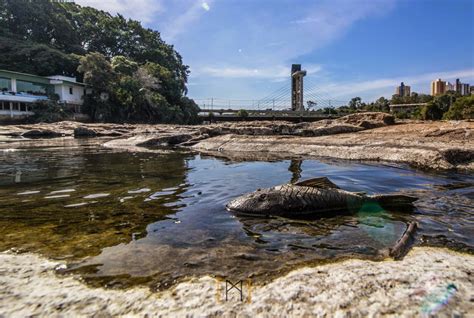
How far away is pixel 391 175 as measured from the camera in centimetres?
813

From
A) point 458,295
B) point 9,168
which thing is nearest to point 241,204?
point 458,295

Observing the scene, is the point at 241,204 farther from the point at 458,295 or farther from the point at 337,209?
the point at 458,295

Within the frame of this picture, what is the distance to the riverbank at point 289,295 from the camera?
2.38 meters

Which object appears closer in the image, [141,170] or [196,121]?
[141,170]

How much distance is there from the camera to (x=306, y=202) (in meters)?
5.05

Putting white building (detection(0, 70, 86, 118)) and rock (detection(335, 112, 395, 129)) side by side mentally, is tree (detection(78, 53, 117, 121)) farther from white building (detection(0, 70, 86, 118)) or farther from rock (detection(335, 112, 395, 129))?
rock (detection(335, 112, 395, 129))

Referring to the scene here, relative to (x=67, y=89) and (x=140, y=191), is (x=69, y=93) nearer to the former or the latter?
(x=67, y=89)

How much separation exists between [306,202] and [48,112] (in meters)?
49.6

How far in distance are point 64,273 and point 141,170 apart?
267 inches

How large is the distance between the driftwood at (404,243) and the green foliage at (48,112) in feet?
159

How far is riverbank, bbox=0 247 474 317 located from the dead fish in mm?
1915

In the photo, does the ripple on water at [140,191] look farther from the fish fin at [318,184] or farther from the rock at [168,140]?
the rock at [168,140]

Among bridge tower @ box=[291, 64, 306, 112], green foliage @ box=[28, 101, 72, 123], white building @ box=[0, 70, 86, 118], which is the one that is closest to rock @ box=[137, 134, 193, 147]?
green foliage @ box=[28, 101, 72, 123]

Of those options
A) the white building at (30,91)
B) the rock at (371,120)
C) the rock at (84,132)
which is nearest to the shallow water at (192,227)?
the rock at (371,120)
